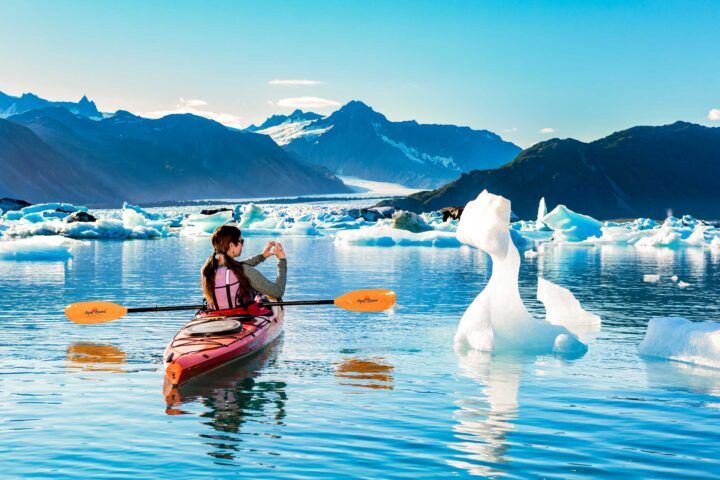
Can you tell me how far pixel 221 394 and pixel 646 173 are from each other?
626 ft

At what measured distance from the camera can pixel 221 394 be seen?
9.68 metres

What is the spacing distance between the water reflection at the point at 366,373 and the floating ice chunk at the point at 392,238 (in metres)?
38.2

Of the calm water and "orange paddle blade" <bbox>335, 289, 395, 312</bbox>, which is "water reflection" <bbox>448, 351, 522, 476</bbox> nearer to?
the calm water

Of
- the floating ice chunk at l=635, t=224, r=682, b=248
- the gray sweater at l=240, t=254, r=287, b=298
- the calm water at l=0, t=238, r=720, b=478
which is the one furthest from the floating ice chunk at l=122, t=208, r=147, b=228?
the gray sweater at l=240, t=254, r=287, b=298

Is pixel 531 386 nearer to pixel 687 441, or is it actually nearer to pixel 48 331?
pixel 687 441

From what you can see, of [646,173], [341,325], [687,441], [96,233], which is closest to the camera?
[687,441]

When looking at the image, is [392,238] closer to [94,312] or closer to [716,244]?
[716,244]

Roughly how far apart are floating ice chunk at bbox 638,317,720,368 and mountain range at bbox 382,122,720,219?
148096 mm

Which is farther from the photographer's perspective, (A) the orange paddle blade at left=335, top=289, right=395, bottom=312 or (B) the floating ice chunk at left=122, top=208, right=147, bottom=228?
(B) the floating ice chunk at left=122, top=208, right=147, bottom=228

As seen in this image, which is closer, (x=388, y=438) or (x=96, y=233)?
(x=388, y=438)

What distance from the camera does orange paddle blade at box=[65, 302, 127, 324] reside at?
13.4 metres

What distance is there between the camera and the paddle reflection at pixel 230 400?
7.86 metres

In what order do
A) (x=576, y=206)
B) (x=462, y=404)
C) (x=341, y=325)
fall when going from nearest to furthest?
1. (x=462, y=404)
2. (x=341, y=325)
3. (x=576, y=206)

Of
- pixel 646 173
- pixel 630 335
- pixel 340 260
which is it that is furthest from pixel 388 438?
pixel 646 173
